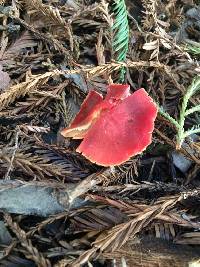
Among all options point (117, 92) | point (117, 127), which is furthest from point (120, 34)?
point (117, 127)

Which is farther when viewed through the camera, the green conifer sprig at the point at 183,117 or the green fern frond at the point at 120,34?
the green fern frond at the point at 120,34

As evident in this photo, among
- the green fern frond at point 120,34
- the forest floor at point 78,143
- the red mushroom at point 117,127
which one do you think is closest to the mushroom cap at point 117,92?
the red mushroom at point 117,127

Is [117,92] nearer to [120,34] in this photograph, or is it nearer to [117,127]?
[117,127]

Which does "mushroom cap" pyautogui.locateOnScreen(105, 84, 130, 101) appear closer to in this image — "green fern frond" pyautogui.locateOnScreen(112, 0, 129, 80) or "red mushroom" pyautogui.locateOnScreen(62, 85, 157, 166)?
"red mushroom" pyautogui.locateOnScreen(62, 85, 157, 166)

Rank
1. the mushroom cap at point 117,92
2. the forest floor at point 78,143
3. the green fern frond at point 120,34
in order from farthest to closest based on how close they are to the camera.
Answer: the green fern frond at point 120,34
the mushroom cap at point 117,92
the forest floor at point 78,143

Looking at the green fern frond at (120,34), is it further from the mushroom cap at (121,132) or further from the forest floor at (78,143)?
the mushroom cap at (121,132)

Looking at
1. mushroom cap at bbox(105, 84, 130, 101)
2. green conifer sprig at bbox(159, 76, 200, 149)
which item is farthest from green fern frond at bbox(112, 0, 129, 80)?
green conifer sprig at bbox(159, 76, 200, 149)
